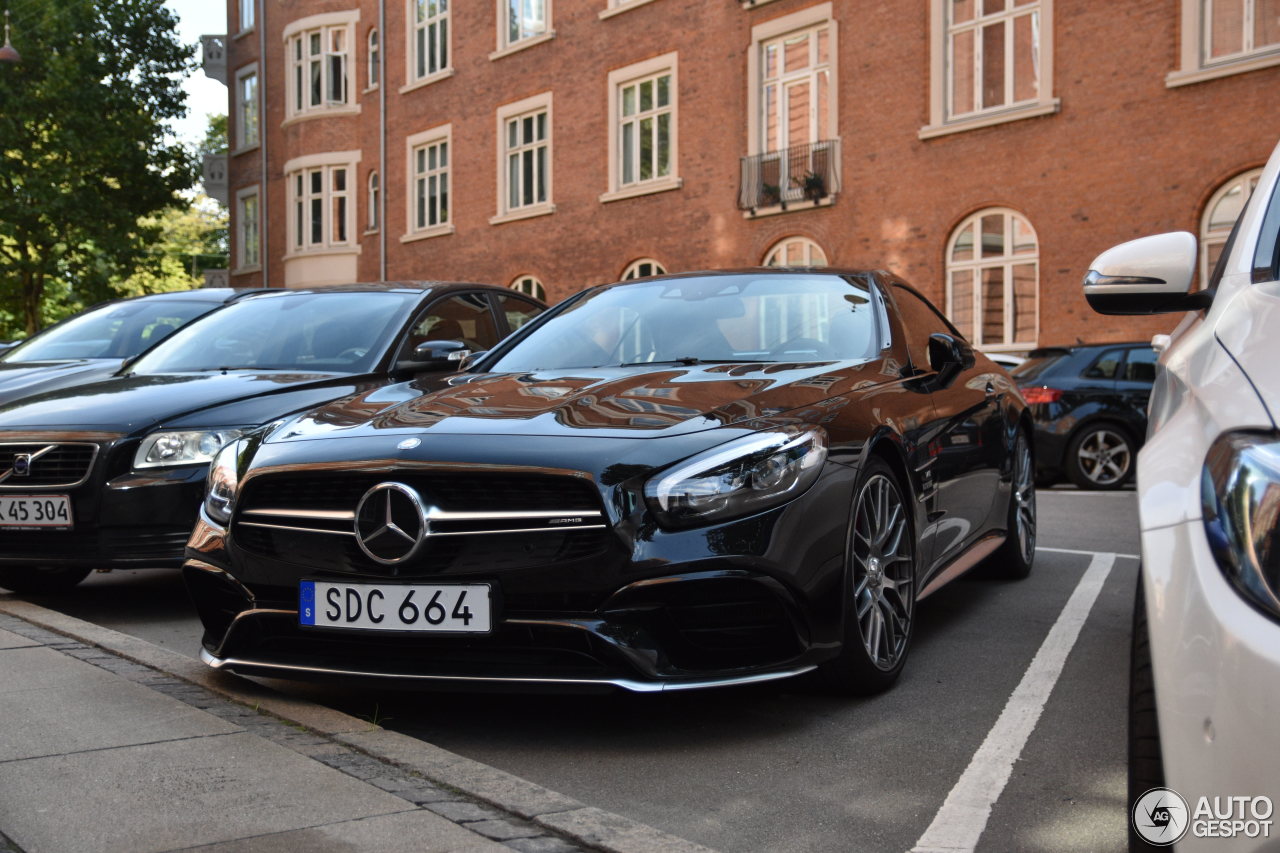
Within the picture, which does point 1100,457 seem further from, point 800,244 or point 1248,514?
point 1248,514

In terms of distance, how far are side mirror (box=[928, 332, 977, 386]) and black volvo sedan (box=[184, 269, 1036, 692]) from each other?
540mm

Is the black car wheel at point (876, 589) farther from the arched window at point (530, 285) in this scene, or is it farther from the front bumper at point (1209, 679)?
the arched window at point (530, 285)

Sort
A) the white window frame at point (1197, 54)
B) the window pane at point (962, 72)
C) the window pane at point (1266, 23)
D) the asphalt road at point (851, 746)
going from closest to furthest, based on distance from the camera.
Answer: the asphalt road at point (851, 746) < the window pane at point (1266, 23) < the white window frame at point (1197, 54) < the window pane at point (962, 72)

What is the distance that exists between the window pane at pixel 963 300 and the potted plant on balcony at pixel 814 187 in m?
2.72

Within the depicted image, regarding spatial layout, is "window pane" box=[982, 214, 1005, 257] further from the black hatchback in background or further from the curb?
the curb

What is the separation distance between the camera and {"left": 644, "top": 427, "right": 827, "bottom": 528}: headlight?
3625 mm

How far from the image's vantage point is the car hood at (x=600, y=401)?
3.95m

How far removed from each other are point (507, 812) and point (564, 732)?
86 cm

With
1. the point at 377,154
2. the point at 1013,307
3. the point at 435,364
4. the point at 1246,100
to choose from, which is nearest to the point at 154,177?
the point at 377,154

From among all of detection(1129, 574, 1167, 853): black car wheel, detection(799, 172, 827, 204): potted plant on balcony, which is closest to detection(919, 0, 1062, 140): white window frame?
detection(799, 172, 827, 204): potted plant on balcony

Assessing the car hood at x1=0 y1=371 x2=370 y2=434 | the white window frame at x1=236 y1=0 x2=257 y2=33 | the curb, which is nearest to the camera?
the curb

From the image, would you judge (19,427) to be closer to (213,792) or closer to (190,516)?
(190,516)

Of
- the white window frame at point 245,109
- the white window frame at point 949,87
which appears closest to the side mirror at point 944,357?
the white window frame at point 949,87

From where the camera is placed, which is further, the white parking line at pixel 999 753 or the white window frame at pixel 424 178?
the white window frame at pixel 424 178
